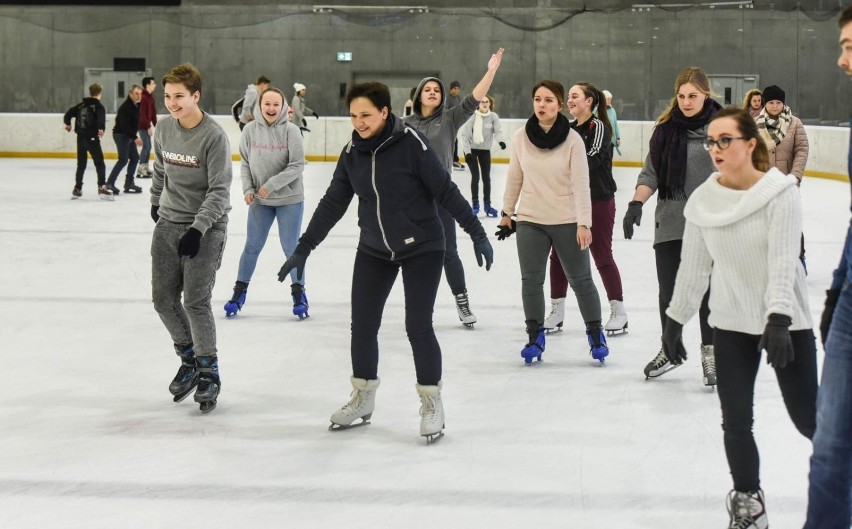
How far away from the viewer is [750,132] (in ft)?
9.91

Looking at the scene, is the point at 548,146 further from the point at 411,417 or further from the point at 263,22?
the point at 263,22

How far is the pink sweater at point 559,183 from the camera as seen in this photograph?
17.0 ft

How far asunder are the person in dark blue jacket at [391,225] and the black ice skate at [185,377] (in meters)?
0.75

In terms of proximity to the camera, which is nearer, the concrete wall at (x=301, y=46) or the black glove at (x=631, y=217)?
the black glove at (x=631, y=217)

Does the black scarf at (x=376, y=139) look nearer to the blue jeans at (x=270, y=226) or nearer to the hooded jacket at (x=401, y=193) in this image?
the hooded jacket at (x=401, y=193)

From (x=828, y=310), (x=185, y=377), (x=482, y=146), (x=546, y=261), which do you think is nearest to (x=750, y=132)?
(x=828, y=310)

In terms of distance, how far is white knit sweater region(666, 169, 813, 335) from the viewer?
9.47 feet

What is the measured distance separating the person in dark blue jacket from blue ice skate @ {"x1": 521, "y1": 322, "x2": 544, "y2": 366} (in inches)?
46.2

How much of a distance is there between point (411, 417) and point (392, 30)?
19720 millimetres

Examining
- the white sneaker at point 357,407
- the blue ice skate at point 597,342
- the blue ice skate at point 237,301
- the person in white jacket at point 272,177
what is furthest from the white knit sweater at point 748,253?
the blue ice skate at point 237,301

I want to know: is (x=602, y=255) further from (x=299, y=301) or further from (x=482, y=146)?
(x=482, y=146)

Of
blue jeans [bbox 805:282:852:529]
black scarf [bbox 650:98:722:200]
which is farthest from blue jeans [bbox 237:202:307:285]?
blue jeans [bbox 805:282:852:529]

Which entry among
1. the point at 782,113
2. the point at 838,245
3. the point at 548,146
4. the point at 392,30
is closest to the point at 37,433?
the point at 548,146

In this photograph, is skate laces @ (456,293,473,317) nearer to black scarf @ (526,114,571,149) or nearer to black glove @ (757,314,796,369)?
black scarf @ (526,114,571,149)
